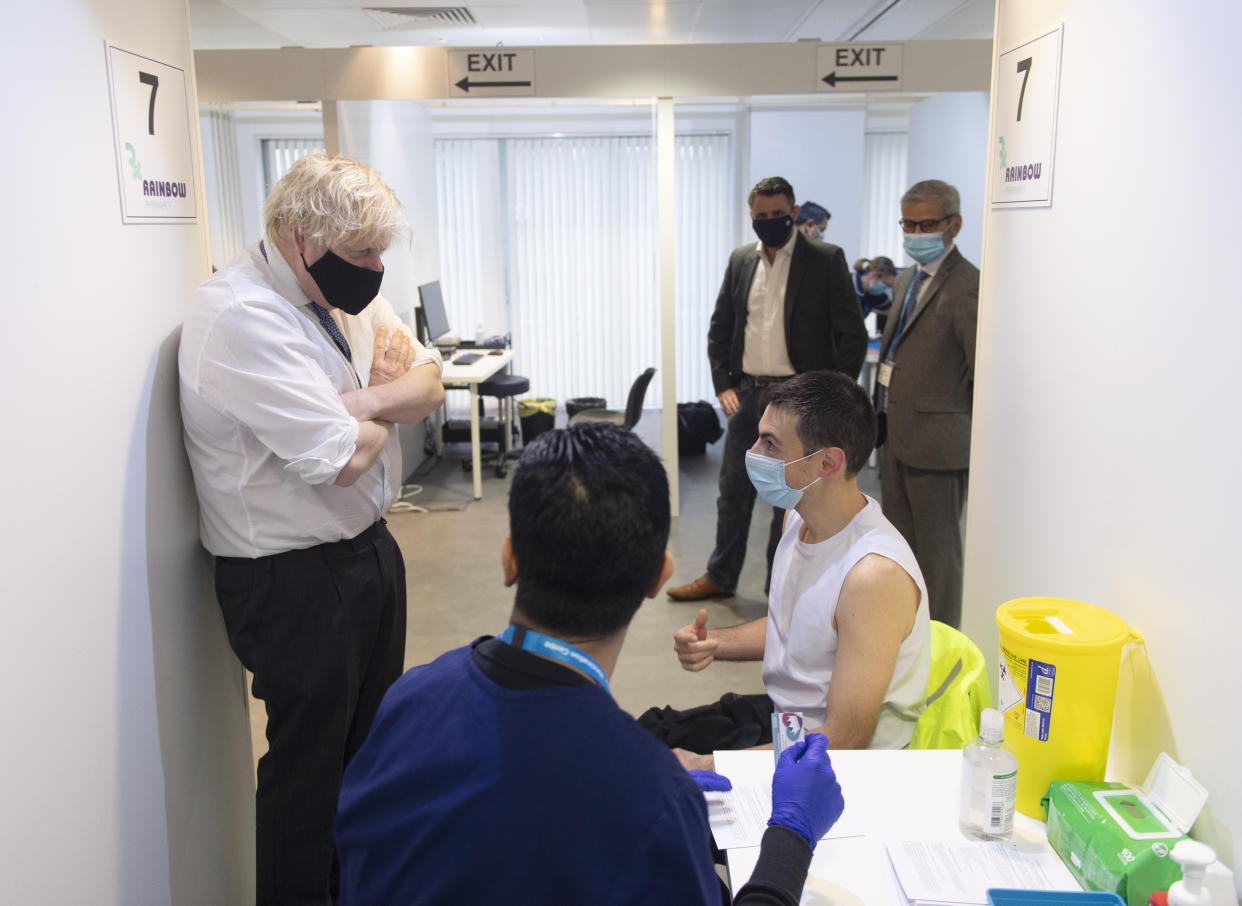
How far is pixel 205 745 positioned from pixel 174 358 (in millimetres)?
839

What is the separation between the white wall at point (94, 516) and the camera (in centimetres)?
144

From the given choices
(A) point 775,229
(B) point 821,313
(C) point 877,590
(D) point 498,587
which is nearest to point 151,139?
(C) point 877,590

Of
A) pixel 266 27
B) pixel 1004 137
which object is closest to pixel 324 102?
pixel 266 27

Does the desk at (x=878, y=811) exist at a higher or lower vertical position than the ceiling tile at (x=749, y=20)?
lower

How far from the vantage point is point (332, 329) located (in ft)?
6.64

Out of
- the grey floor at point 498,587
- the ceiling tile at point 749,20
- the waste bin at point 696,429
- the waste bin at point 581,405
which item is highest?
the ceiling tile at point 749,20

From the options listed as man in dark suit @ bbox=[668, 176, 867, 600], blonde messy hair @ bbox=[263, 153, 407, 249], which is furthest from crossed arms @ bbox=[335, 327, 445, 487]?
man in dark suit @ bbox=[668, 176, 867, 600]

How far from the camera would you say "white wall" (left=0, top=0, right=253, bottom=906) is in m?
1.44

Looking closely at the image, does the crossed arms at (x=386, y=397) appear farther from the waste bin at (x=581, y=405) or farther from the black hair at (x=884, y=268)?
the black hair at (x=884, y=268)

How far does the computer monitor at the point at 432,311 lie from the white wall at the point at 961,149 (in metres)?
3.89

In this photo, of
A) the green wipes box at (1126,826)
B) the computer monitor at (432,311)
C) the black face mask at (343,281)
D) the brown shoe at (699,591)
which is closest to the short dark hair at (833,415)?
the green wipes box at (1126,826)

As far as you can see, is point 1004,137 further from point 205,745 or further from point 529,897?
point 205,745

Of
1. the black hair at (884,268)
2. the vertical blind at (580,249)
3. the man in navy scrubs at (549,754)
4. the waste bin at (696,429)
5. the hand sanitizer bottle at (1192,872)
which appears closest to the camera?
the man in navy scrubs at (549,754)

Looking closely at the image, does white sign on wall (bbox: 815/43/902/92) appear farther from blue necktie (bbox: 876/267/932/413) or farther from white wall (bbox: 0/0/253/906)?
white wall (bbox: 0/0/253/906)
